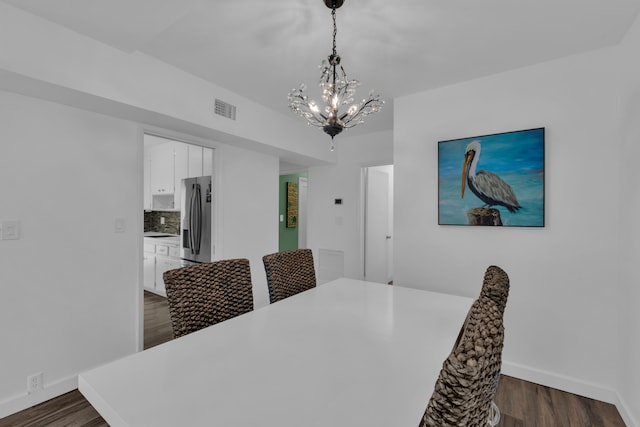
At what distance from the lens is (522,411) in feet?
6.35

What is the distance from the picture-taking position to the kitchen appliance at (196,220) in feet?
11.3

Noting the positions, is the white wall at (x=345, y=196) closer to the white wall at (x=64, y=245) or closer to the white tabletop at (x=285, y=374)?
the white wall at (x=64, y=245)

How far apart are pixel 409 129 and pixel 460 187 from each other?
0.75 m

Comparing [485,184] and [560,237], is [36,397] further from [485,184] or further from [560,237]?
[560,237]

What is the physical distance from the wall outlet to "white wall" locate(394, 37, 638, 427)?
3054mm

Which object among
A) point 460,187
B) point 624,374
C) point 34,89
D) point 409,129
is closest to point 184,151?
point 34,89

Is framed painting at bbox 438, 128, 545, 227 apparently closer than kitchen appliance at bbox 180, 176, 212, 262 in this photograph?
Yes

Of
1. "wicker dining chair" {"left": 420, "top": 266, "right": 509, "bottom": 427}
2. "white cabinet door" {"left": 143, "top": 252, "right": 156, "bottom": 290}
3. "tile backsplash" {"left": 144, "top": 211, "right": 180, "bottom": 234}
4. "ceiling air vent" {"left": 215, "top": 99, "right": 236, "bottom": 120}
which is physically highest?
"ceiling air vent" {"left": 215, "top": 99, "right": 236, "bottom": 120}

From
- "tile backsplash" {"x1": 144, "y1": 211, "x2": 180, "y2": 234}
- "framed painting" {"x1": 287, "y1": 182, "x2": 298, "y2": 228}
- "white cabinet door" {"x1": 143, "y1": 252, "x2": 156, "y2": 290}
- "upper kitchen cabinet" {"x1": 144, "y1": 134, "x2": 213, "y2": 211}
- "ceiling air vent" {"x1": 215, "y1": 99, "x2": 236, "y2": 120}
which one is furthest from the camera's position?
"framed painting" {"x1": 287, "y1": 182, "x2": 298, "y2": 228}

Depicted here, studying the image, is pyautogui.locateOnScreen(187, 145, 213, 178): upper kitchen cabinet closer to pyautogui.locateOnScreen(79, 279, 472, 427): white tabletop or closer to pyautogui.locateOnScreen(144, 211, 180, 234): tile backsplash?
pyautogui.locateOnScreen(144, 211, 180, 234): tile backsplash

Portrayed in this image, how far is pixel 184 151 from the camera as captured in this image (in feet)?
13.6

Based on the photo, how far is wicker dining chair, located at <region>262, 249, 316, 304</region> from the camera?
1916 millimetres

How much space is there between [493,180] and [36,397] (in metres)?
3.62

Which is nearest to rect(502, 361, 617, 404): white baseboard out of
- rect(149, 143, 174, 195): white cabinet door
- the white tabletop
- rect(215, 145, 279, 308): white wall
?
the white tabletop
